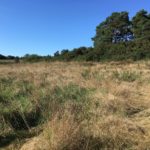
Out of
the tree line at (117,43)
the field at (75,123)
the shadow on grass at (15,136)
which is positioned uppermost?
the tree line at (117,43)

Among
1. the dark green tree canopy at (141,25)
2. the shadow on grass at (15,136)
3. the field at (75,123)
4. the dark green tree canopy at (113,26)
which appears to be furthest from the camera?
the dark green tree canopy at (113,26)

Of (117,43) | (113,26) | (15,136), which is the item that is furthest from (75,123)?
(113,26)

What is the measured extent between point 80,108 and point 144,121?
1.26 m

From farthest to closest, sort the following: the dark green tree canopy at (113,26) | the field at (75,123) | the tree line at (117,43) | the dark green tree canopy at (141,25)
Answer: the dark green tree canopy at (113,26) < the dark green tree canopy at (141,25) < the tree line at (117,43) < the field at (75,123)

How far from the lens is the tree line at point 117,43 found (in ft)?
111

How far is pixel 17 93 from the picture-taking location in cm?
791

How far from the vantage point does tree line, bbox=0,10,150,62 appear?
33.8 m

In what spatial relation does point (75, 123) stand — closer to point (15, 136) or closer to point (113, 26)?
point (15, 136)

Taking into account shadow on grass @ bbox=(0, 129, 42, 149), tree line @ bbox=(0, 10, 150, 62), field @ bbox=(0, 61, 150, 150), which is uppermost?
tree line @ bbox=(0, 10, 150, 62)

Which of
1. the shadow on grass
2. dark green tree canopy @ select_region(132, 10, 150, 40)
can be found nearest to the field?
the shadow on grass

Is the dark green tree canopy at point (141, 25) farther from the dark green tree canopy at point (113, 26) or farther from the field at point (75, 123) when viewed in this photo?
the field at point (75, 123)

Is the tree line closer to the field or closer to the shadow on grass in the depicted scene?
the field

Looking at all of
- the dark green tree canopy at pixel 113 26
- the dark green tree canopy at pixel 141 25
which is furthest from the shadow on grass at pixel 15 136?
the dark green tree canopy at pixel 113 26

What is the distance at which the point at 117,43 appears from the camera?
38.5 meters
